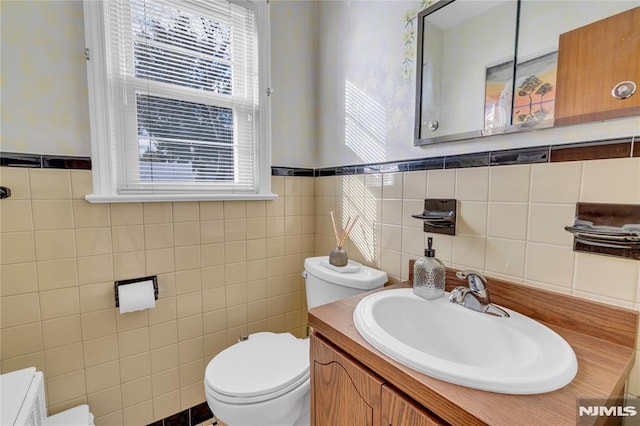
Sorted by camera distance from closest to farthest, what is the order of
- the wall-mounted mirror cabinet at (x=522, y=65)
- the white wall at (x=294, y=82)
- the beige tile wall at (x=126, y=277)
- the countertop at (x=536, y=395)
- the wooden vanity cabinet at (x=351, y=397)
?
the countertop at (x=536, y=395) < the wooden vanity cabinet at (x=351, y=397) < the wall-mounted mirror cabinet at (x=522, y=65) < the beige tile wall at (x=126, y=277) < the white wall at (x=294, y=82)

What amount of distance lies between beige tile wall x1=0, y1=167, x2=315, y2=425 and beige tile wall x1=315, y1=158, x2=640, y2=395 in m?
0.67

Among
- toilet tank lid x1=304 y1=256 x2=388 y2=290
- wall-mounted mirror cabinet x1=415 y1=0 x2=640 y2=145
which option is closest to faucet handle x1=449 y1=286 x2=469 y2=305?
toilet tank lid x1=304 y1=256 x2=388 y2=290

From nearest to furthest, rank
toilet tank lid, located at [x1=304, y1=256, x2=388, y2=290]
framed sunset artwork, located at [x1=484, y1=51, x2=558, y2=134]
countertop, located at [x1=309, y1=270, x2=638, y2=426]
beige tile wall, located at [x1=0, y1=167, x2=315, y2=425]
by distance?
countertop, located at [x1=309, y1=270, x2=638, y2=426] < framed sunset artwork, located at [x1=484, y1=51, x2=558, y2=134] < beige tile wall, located at [x1=0, y1=167, x2=315, y2=425] < toilet tank lid, located at [x1=304, y1=256, x2=388, y2=290]

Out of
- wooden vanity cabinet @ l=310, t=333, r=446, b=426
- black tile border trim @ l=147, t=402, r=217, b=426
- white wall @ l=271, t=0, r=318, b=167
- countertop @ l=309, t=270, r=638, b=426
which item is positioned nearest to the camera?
countertop @ l=309, t=270, r=638, b=426

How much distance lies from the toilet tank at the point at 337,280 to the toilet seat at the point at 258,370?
0.80 ft

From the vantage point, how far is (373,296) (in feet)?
3.01

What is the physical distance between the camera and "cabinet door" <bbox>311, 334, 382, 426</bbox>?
2.13 feet

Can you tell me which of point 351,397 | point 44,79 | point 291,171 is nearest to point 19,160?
point 44,79

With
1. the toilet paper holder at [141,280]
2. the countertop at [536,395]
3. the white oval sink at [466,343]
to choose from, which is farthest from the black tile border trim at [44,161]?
the white oval sink at [466,343]

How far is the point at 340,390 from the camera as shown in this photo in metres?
0.73

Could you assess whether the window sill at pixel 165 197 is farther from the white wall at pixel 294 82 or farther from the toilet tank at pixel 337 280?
the toilet tank at pixel 337 280

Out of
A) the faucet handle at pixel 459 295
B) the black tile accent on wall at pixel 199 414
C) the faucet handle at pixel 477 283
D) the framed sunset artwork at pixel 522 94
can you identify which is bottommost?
the black tile accent on wall at pixel 199 414

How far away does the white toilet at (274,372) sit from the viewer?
100cm

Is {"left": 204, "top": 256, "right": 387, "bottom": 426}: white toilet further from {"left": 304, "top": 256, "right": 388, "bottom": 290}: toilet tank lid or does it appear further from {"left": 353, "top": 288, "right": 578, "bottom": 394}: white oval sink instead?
{"left": 353, "top": 288, "right": 578, "bottom": 394}: white oval sink
